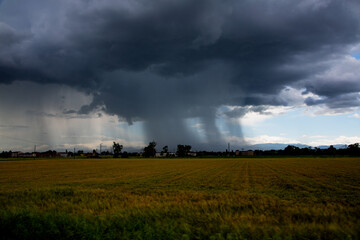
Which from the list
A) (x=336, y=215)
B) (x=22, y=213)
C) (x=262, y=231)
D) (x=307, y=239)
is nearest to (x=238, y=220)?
(x=262, y=231)

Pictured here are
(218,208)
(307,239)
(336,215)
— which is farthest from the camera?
(218,208)

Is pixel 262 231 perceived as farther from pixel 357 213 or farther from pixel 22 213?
pixel 22 213

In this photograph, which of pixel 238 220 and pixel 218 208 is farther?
pixel 218 208

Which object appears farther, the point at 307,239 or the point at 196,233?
the point at 196,233

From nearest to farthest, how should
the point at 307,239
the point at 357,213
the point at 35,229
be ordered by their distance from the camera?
the point at 307,239, the point at 35,229, the point at 357,213

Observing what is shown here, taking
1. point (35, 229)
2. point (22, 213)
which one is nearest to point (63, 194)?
point (22, 213)

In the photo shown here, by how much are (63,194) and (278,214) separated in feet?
37.9

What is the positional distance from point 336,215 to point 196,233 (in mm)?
5009

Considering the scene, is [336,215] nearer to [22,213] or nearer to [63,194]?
[22,213]

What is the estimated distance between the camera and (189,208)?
352 inches

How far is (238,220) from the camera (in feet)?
23.5

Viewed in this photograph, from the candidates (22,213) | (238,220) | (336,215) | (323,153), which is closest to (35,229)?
(22,213)

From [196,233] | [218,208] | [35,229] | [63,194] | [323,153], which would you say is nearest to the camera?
[196,233]

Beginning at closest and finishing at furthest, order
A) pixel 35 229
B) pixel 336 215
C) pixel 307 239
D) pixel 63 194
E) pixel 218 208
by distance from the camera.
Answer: pixel 307 239, pixel 35 229, pixel 336 215, pixel 218 208, pixel 63 194
